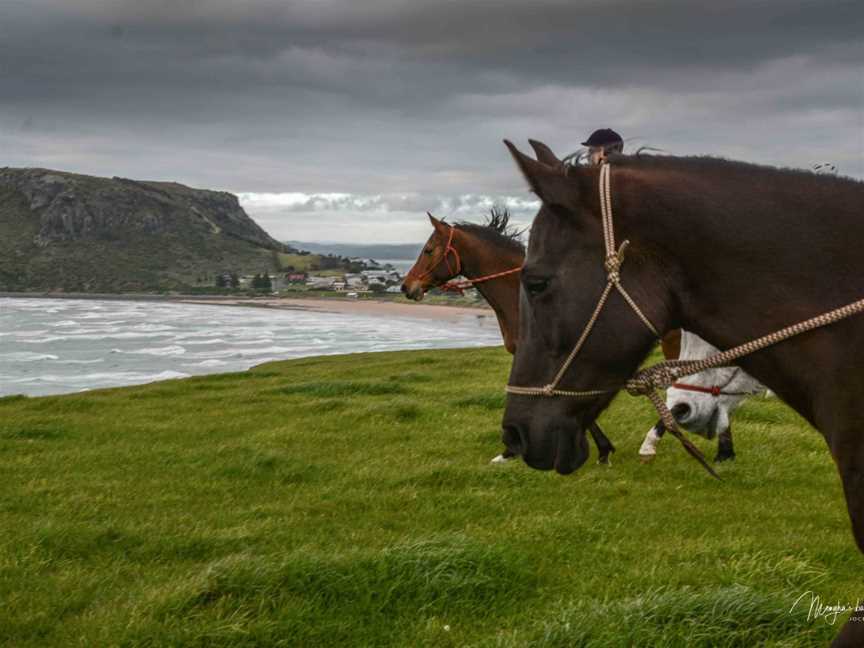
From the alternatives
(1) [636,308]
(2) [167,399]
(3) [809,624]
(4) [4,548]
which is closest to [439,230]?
(4) [4,548]

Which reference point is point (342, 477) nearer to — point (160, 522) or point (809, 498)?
point (160, 522)

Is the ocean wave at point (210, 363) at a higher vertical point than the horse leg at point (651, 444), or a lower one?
lower

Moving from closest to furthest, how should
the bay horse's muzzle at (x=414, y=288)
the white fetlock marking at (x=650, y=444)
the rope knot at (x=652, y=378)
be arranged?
the rope knot at (x=652, y=378) → the white fetlock marking at (x=650, y=444) → the bay horse's muzzle at (x=414, y=288)

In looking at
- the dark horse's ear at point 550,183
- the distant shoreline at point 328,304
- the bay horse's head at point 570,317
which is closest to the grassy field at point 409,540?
the bay horse's head at point 570,317

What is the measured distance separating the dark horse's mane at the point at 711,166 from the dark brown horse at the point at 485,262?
759 centimetres

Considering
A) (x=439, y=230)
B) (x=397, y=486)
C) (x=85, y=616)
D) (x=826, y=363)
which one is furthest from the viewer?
(x=439, y=230)

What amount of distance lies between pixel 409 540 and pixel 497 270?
6.11 metres

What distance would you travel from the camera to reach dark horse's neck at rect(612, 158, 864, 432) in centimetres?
289

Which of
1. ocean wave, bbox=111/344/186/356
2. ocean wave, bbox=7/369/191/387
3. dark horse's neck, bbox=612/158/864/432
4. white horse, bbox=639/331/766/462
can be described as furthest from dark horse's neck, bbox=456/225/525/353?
ocean wave, bbox=111/344/186/356

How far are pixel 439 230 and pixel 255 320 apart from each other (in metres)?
79.3

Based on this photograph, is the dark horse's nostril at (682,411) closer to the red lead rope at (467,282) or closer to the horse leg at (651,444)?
the horse leg at (651,444)

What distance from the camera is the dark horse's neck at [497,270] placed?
11.4 meters

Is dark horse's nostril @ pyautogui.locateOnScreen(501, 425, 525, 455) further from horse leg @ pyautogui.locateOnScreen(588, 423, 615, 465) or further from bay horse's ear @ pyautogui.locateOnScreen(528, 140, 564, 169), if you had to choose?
horse leg @ pyautogui.locateOnScreen(588, 423, 615, 465)

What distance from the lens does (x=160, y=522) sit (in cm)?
800
